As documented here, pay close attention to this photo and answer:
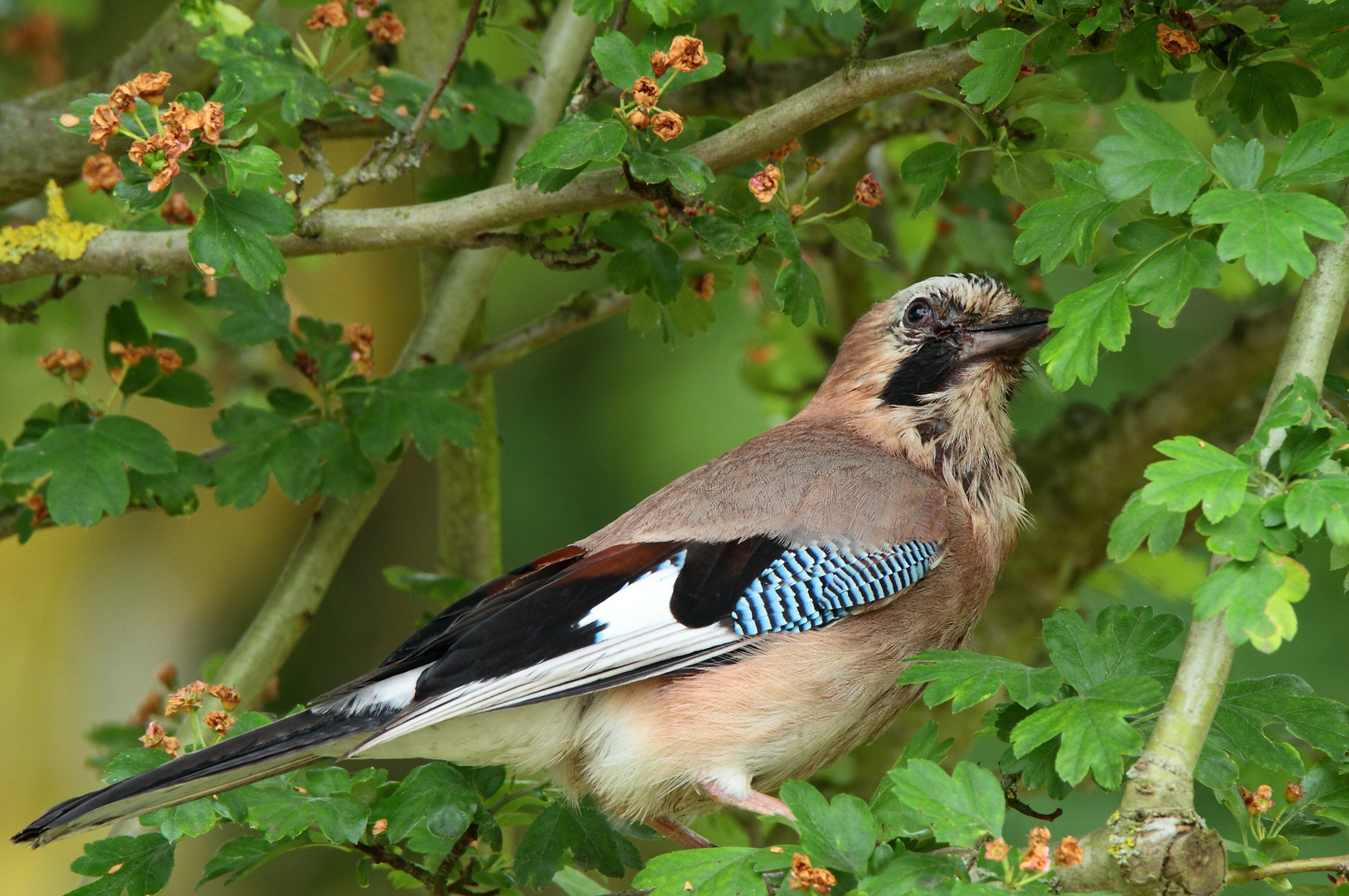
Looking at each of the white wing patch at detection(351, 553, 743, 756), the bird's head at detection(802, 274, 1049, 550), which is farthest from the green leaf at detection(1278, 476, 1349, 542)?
the bird's head at detection(802, 274, 1049, 550)

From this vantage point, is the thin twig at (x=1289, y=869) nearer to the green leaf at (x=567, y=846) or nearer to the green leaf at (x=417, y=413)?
the green leaf at (x=567, y=846)

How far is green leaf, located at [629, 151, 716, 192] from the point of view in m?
2.29

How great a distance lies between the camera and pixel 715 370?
5844mm

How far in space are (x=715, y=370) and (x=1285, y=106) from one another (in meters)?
3.71

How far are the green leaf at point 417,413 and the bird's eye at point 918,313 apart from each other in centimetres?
113

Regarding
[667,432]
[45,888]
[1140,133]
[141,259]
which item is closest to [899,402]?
[1140,133]

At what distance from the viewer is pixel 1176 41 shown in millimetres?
2096

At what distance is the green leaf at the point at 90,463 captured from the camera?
2803mm

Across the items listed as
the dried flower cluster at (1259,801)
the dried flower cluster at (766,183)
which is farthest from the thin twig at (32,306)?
the dried flower cluster at (1259,801)

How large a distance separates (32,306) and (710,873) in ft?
7.55

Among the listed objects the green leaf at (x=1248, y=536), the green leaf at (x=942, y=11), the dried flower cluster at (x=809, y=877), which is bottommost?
the dried flower cluster at (x=809, y=877)

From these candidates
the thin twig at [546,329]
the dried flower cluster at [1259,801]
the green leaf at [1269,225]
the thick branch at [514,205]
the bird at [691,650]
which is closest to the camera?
the green leaf at [1269,225]

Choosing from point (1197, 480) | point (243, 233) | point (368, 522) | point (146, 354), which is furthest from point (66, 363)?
point (368, 522)

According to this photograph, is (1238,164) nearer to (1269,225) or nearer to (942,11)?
(1269,225)
